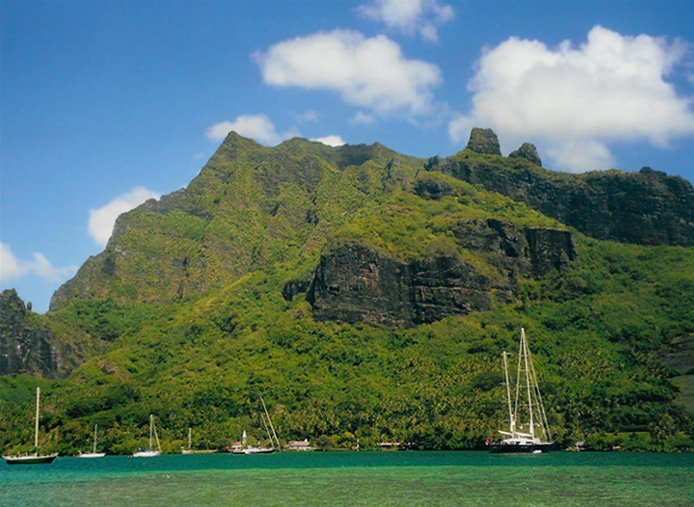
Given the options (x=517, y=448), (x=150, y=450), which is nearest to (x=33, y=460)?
(x=150, y=450)

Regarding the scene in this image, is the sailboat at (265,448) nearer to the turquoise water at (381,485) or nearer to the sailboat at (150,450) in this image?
the sailboat at (150,450)

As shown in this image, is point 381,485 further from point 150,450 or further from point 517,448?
point 150,450

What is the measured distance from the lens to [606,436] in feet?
524

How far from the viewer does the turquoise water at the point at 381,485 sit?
68188 mm

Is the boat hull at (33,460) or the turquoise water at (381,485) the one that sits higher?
the boat hull at (33,460)

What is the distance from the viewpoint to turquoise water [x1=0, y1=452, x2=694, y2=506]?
224 ft

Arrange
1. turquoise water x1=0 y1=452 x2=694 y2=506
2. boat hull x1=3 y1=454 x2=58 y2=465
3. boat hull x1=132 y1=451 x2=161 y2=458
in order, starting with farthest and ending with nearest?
boat hull x1=132 y1=451 x2=161 y2=458 < boat hull x1=3 y1=454 x2=58 y2=465 < turquoise water x1=0 y1=452 x2=694 y2=506

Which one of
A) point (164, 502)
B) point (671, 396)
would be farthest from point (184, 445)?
point (164, 502)

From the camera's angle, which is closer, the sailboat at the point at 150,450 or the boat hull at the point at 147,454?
the boat hull at the point at 147,454

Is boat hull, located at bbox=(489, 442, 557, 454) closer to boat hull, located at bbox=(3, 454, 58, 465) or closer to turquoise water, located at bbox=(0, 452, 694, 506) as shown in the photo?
turquoise water, located at bbox=(0, 452, 694, 506)

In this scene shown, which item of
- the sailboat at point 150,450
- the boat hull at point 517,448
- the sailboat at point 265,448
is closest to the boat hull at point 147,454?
the sailboat at point 150,450

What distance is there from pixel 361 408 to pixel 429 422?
18.5 meters

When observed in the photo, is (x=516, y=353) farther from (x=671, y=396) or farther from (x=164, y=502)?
(x=164, y=502)

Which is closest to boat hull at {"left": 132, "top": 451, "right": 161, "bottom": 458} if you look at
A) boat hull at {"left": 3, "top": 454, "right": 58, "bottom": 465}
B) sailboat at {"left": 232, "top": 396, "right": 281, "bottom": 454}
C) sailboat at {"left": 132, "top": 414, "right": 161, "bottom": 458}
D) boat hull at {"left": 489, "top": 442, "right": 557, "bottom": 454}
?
sailboat at {"left": 132, "top": 414, "right": 161, "bottom": 458}
